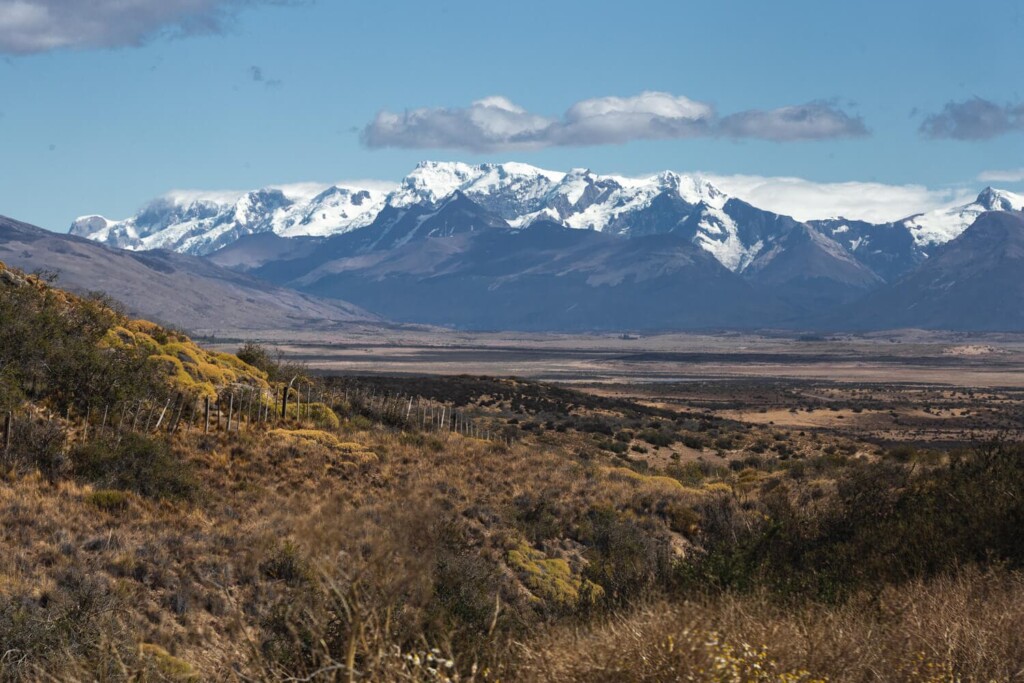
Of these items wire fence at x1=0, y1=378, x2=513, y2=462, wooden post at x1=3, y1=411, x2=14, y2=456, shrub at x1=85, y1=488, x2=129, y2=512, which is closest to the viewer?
shrub at x1=85, y1=488, x2=129, y2=512

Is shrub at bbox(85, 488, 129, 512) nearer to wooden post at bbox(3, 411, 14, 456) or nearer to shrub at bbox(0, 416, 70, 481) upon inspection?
shrub at bbox(0, 416, 70, 481)

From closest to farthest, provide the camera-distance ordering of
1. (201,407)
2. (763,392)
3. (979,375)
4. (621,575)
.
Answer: (621,575) < (201,407) < (763,392) < (979,375)

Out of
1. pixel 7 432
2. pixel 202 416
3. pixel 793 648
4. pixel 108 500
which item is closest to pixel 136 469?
pixel 108 500

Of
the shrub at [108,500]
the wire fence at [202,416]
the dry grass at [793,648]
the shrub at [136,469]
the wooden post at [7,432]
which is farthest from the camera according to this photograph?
the wire fence at [202,416]

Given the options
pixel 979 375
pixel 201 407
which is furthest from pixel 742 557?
pixel 979 375

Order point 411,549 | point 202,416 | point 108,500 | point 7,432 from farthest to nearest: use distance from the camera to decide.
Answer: point 202,416
point 7,432
point 108,500
point 411,549

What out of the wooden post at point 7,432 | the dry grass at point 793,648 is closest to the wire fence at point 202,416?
the wooden post at point 7,432

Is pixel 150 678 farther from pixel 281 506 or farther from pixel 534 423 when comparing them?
pixel 534 423

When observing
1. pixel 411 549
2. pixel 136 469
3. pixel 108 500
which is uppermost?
pixel 411 549

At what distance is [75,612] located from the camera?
44.7 ft

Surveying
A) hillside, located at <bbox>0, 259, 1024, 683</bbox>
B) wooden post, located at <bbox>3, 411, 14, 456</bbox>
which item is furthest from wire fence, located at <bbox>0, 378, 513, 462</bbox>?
hillside, located at <bbox>0, 259, 1024, 683</bbox>

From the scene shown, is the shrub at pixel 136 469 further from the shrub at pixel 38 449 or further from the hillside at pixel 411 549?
the shrub at pixel 38 449

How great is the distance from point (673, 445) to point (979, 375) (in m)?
139

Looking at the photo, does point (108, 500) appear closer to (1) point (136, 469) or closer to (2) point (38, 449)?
(1) point (136, 469)
